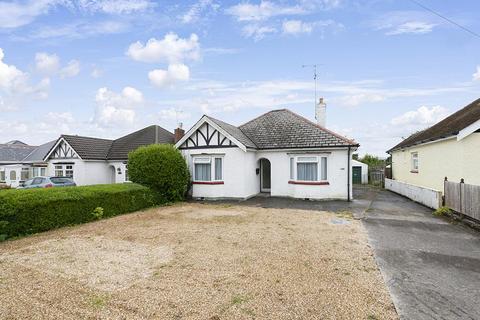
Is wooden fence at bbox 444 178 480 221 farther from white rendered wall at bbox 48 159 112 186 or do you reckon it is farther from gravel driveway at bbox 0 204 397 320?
white rendered wall at bbox 48 159 112 186

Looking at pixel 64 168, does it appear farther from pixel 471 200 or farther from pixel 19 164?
pixel 471 200

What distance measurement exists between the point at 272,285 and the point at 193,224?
5.93m

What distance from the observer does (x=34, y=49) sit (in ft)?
46.0

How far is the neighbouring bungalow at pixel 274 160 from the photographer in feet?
55.3

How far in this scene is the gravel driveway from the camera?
14.9 ft

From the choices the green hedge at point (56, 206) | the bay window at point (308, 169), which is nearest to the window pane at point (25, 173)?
the green hedge at point (56, 206)

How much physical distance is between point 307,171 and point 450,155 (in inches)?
279

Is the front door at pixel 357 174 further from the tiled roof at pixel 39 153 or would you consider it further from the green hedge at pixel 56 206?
the tiled roof at pixel 39 153

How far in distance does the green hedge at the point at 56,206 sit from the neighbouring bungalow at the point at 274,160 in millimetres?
5155

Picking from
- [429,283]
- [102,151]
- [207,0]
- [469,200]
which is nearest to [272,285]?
[429,283]

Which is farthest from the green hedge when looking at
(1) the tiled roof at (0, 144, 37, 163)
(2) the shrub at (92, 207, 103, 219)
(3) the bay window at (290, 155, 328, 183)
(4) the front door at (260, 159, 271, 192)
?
(1) the tiled roof at (0, 144, 37, 163)

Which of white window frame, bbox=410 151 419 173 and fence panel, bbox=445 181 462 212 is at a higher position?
white window frame, bbox=410 151 419 173

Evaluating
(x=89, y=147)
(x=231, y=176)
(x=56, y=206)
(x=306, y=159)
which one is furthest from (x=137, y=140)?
(x=306, y=159)

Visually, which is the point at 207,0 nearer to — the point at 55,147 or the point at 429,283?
the point at 429,283
